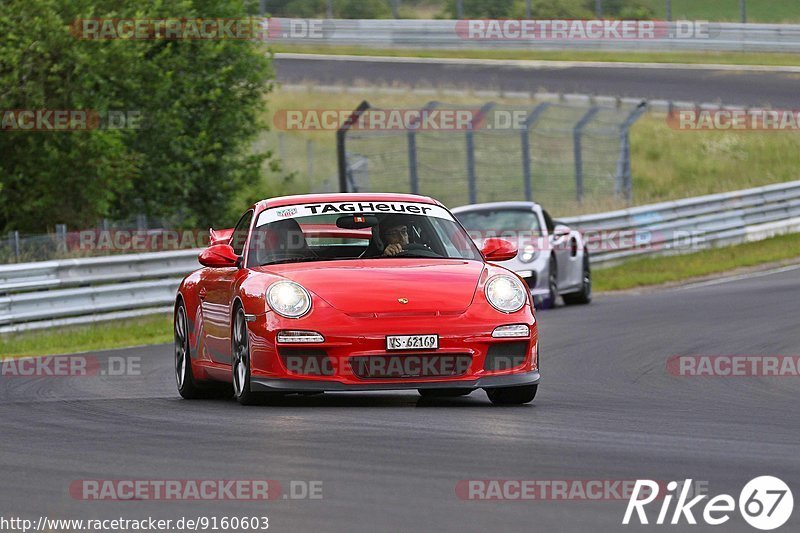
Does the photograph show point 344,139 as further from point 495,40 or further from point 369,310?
point 495,40

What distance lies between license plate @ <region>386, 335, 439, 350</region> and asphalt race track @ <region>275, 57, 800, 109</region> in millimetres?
29198

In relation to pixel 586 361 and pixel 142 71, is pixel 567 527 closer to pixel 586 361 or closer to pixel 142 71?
pixel 586 361

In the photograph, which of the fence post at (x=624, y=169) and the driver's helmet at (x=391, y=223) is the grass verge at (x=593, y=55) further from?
the driver's helmet at (x=391, y=223)

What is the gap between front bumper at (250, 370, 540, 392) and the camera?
31.6 feet

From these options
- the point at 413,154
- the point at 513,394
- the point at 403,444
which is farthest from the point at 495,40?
the point at 403,444

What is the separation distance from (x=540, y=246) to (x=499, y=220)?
107 centimetres

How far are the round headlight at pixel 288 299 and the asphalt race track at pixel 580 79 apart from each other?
1147 inches

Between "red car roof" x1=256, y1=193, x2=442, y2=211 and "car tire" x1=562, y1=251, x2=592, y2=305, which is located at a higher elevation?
"red car roof" x1=256, y1=193, x2=442, y2=211

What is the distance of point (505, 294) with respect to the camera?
10.1 m

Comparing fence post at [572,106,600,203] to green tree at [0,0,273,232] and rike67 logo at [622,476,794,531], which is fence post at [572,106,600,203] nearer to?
green tree at [0,0,273,232]

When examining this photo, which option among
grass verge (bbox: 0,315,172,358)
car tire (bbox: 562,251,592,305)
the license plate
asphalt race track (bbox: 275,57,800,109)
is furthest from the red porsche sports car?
asphalt race track (bbox: 275,57,800,109)

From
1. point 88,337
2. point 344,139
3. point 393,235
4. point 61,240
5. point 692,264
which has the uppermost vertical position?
point 393,235

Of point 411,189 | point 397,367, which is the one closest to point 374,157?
point 411,189

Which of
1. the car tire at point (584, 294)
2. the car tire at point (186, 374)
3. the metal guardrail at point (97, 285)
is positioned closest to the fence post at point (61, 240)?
the metal guardrail at point (97, 285)
